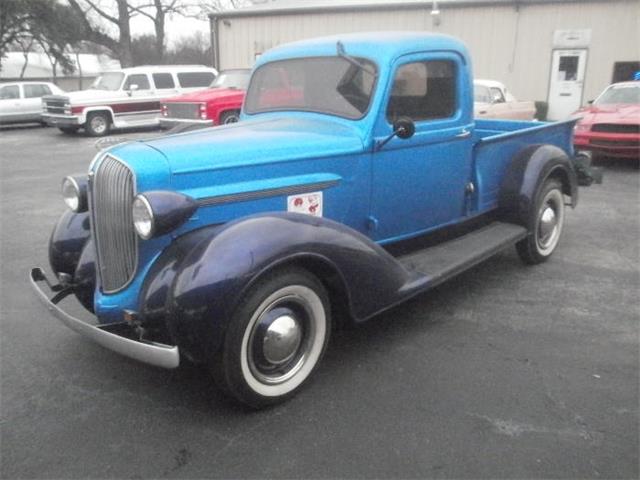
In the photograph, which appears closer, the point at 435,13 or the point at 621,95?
the point at 621,95

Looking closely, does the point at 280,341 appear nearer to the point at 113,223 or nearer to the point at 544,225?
the point at 113,223

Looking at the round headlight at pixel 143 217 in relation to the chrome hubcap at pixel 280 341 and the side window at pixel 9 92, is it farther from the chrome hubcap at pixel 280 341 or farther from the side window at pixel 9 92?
the side window at pixel 9 92

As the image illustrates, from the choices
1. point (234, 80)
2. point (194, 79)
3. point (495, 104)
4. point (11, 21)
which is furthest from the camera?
point (11, 21)

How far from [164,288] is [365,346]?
1465mm

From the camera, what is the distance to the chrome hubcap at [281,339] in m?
2.80

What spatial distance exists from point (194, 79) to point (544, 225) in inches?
553

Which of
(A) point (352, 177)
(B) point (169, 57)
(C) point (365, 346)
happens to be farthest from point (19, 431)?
(B) point (169, 57)

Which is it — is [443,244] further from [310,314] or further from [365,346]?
[310,314]

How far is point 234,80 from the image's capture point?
1429cm

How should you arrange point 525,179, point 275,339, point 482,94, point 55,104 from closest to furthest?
point 275,339 → point 525,179 → point 482,94 → point 55,104

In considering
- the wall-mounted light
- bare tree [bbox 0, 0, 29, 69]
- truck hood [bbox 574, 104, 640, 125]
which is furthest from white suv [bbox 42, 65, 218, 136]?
truck hood [bbox 574, 104, 640, 125]

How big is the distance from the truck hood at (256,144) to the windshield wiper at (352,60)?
0.42 meters

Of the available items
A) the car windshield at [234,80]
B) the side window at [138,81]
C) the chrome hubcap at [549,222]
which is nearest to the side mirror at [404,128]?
the chrome hubcap at [549,222]

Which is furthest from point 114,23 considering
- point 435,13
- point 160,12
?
point 435,13
